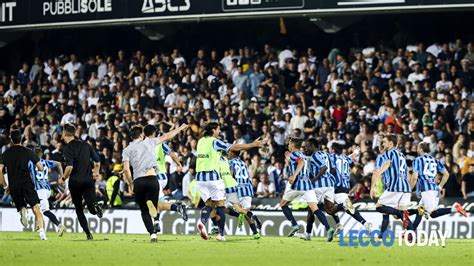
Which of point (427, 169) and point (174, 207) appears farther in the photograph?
point (174, 207)

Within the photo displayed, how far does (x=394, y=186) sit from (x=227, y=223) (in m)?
7.74

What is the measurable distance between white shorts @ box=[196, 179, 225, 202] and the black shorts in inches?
124

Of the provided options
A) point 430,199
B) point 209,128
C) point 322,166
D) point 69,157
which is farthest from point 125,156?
point 430,199

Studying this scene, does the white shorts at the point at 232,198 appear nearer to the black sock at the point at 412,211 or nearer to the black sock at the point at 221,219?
the black sock at the point at 221,219

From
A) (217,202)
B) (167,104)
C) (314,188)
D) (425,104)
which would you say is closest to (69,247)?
(217,202)

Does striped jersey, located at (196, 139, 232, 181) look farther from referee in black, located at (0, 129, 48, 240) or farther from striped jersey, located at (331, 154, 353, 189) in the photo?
striped jersey, located at (331, 154, 353, 189)

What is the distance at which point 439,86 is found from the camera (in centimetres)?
2989

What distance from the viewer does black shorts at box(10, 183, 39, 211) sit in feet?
68.7

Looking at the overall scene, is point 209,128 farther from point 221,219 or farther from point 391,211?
point 391,211

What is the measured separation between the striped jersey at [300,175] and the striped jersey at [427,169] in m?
2.21

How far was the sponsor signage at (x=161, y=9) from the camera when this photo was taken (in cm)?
2981

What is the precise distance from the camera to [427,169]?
2292 centimetres

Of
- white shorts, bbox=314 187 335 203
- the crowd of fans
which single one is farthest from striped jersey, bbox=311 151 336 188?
the crowd of fans

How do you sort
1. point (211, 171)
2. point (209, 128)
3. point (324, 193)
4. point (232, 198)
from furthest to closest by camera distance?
1. point (232, 198)
2. point (324, 193)
3. point (211, 171)
4. point (209, 128)
